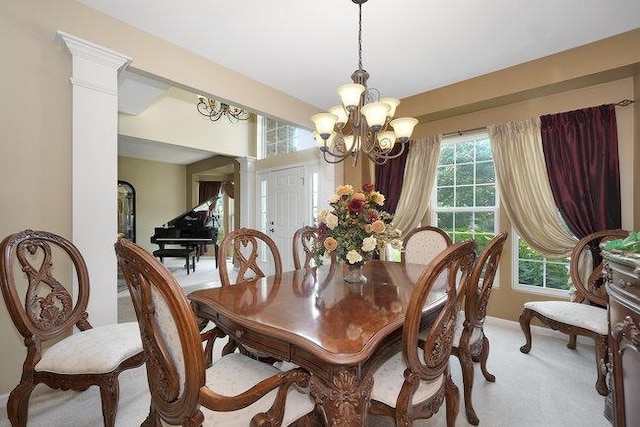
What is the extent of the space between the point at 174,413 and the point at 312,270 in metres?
1.41

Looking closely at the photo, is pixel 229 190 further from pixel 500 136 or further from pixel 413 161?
pixel 500 136

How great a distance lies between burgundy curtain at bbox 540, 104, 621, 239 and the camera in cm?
260

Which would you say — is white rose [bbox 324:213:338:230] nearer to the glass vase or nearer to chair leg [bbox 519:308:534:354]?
the glass vase

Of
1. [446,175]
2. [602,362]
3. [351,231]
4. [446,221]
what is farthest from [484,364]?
[446,175]

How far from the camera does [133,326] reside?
1793 mm

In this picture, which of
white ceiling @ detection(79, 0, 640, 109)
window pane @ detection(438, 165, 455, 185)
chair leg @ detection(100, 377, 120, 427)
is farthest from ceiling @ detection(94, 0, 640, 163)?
chair leg @ detection(100, 377, 120, 427)

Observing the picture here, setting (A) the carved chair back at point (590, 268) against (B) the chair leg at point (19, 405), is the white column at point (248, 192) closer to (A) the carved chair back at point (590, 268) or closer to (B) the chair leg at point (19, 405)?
(B) the chair leg at point (19, 405)

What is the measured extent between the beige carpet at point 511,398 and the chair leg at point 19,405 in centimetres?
35

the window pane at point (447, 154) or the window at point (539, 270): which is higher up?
the window pane at point (447, 154)

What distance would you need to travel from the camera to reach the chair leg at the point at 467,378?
1.65 meters

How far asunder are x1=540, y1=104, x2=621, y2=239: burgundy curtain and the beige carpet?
1.19 metres

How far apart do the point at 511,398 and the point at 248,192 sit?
17.0 ft

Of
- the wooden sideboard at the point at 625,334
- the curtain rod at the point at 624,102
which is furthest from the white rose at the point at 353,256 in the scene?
the curtain rod at the point at 624,102

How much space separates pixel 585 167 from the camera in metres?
2.70
